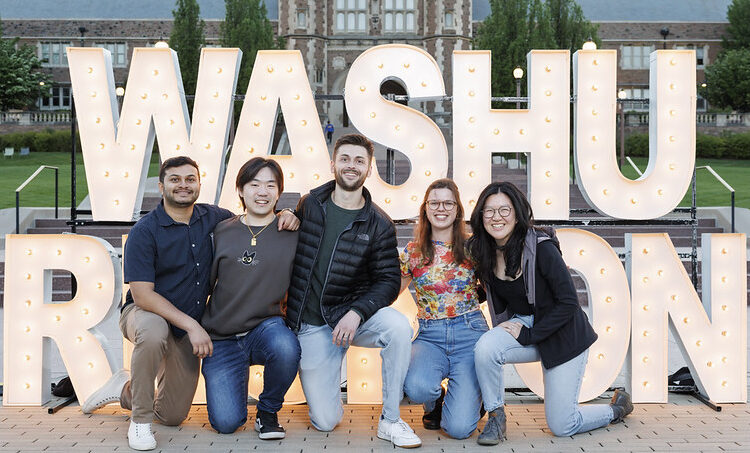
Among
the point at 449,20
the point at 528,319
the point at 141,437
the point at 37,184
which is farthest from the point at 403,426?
the point at 449,20

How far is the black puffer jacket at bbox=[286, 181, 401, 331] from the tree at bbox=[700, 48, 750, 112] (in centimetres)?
3920

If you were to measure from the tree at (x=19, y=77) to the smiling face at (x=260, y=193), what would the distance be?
38.7 m

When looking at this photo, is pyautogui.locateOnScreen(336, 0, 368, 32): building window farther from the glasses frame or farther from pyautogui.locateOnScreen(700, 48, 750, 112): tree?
the glasses frame

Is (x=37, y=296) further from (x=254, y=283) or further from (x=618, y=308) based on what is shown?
(x=618, y=308)

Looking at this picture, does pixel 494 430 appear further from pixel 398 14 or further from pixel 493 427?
pixel 398 14

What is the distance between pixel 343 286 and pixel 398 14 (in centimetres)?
3912

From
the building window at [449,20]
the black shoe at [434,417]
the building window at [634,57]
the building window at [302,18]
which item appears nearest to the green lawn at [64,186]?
the black shoe at [434,417]

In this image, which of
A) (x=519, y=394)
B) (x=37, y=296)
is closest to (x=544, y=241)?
(x=519, y=394)

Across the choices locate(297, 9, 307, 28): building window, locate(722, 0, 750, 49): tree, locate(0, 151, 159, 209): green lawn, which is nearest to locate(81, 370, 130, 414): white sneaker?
locate(0, 151, 159, 209): green lawn

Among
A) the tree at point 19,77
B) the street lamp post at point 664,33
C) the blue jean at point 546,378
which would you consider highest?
the street lamp post at point 664,33

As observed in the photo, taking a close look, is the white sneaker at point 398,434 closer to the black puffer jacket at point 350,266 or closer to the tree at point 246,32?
the black puffer jacket at point 350,266

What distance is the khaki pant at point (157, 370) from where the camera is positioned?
4.46 metres

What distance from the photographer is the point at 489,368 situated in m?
4.57

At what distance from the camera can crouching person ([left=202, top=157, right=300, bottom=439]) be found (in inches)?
183
